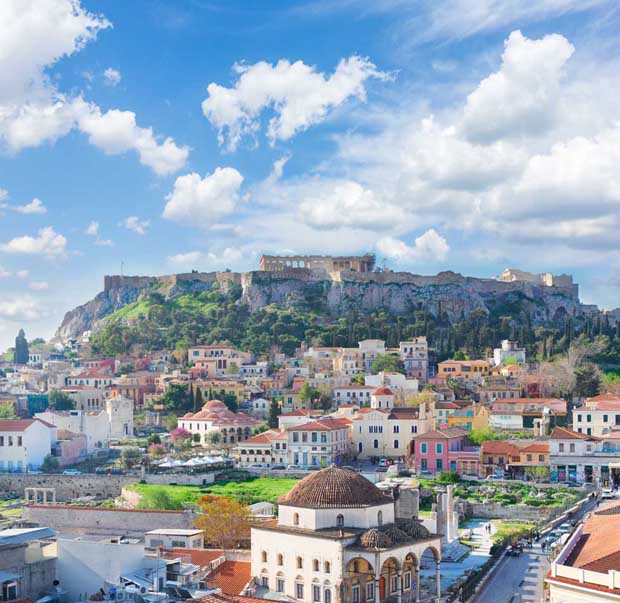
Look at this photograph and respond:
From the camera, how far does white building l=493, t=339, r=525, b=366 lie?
3570 inches

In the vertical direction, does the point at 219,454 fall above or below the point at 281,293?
below

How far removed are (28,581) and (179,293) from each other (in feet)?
319

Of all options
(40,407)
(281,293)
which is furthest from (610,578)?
(281,293)

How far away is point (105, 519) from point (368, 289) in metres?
76.1

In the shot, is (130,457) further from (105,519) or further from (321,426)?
(105,519)

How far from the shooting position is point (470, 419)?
6850 cm

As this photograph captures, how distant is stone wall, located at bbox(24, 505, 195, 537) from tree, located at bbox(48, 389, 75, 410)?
38.7 meters

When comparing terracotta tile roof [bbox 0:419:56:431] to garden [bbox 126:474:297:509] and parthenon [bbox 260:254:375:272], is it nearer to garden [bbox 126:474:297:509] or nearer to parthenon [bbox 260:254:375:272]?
garden [bbox 126:474:297:509]

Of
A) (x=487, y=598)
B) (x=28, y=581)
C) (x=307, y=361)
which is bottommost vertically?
(x=487, y=598)

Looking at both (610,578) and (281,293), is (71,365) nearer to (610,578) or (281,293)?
(281,293)

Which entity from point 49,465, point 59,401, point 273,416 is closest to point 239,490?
point 49,465

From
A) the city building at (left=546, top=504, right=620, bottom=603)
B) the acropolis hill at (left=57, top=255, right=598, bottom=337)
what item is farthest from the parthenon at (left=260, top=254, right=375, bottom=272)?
the city building at (left=546, top=504, right=620, bottom=603)

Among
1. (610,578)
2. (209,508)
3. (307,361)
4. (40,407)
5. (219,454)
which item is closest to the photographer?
(610,578)

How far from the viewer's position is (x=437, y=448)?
6050 cm
